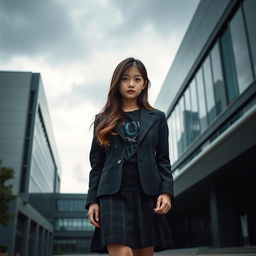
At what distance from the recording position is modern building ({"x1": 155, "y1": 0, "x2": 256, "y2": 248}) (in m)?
12.5

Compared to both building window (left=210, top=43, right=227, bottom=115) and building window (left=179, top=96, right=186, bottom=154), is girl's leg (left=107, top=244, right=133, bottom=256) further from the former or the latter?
building window (left=179, top=96, right=186, bottom=154)

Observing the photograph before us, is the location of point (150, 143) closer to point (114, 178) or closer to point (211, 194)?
point (114, 178)

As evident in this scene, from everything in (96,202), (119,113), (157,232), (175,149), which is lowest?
(157,232)

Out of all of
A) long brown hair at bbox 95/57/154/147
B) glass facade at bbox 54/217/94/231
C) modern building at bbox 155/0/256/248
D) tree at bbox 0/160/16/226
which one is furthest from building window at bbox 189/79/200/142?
glass facade at bbox 54/217/94/231

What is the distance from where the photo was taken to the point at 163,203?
2.07 meters

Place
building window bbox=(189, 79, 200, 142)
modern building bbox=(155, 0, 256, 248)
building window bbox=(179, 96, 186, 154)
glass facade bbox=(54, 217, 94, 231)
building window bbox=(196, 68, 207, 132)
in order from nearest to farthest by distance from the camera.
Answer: modern building bbox=(155, 0, 256, 248) → building window bbox=(196, 68, 207, 132) → building window bbox=(189, 79, 200, 142) → building window bbox=(179, 96, 186, 154) → glass facade bbox=(54, 217, 94, 231)

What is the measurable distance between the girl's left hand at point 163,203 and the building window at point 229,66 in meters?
12.8

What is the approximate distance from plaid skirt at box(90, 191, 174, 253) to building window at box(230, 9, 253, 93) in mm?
11850

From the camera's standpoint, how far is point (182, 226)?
2911 cm

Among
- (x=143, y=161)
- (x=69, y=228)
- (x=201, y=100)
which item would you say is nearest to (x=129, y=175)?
(x=143, y=161)

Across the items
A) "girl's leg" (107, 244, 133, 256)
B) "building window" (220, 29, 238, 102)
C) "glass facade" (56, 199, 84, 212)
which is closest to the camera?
"girl's leg" (107, 244, 133, 256)

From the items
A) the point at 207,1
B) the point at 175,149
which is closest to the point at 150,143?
the point at 207,1

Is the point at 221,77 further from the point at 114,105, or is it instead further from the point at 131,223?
the point at 131,223

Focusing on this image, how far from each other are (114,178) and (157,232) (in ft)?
1.33
